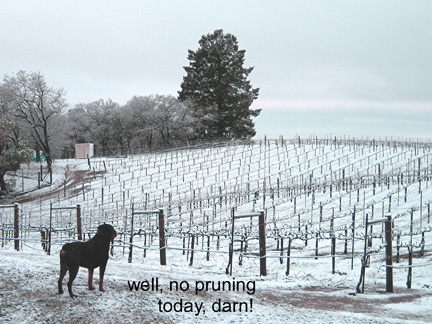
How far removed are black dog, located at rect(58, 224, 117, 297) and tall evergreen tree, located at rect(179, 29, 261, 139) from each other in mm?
44679

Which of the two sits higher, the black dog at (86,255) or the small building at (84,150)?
the small building at (84,150)

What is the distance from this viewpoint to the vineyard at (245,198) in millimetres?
14758

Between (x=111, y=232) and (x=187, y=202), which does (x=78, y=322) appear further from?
(x=187, y=202)

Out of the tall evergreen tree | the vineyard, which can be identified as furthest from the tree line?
the vineyard

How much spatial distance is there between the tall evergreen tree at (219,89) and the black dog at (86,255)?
4468 centimetres

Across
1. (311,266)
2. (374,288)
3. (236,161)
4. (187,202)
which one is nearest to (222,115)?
(236,161)

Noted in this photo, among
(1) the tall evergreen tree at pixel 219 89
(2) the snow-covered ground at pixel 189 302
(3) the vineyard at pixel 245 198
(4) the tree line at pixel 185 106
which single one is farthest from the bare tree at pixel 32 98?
(2) the snow-covered ground at pixel 189 302

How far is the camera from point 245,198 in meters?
26.9

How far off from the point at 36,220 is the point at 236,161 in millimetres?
18927

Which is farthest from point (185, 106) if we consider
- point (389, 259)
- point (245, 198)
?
point (389, 259)

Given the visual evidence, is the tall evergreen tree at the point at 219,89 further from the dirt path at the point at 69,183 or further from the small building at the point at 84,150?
the dirt path at the point at 69,183

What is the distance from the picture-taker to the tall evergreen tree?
52.5 metres

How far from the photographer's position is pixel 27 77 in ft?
152

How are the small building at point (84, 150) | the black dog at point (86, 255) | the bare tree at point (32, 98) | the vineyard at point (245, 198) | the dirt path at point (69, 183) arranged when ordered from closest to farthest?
the black dog at point (86, 255), the vineyard at point (245, 198), the dirt path at point (69, 183), the bare tree at point (32, 98), the small building at point (84, 150)
